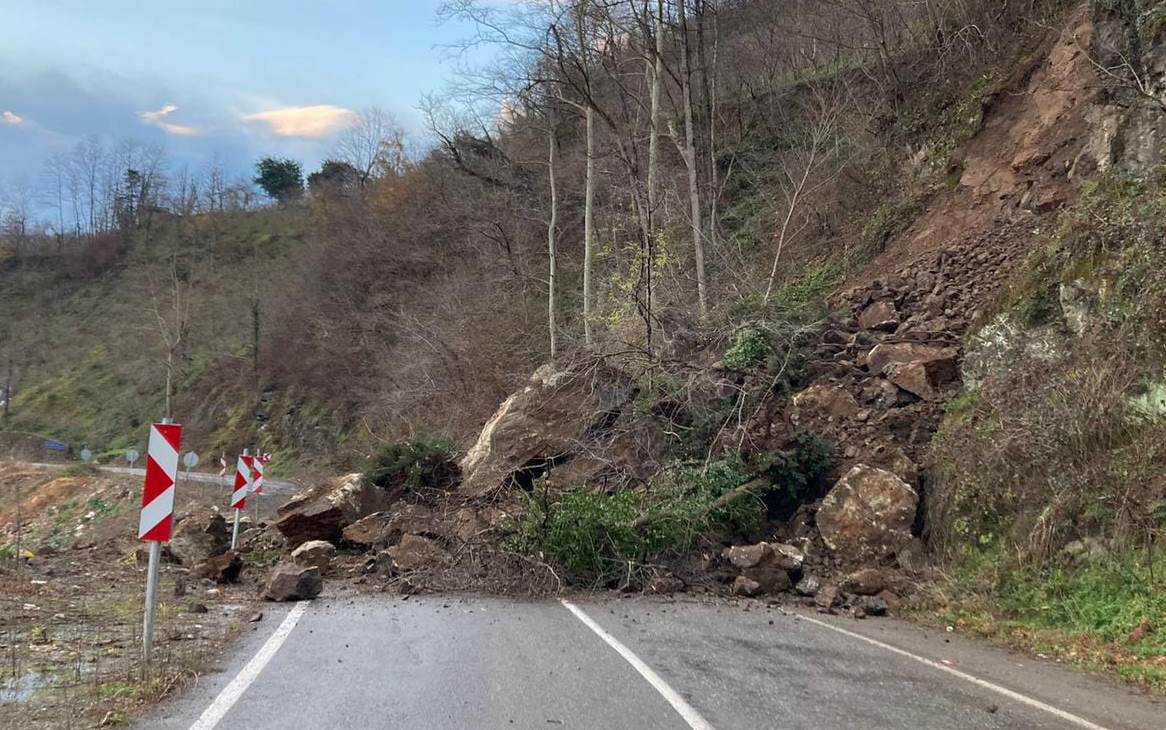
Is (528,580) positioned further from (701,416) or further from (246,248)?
(246,248)

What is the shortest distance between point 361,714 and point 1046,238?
518 inches

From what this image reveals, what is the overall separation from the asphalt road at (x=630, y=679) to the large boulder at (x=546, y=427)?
5.76 metres

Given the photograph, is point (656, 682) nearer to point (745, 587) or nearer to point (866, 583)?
point (745, 587)

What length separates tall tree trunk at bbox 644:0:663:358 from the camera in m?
17.3

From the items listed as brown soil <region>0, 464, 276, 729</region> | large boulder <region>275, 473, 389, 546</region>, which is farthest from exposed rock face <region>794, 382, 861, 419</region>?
brown soil <region>0, 464, 276, 729</region>

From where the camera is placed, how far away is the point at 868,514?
11.8 metres

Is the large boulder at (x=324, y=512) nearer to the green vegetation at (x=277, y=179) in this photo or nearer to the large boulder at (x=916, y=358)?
the large boulder at (x=916, y=358)

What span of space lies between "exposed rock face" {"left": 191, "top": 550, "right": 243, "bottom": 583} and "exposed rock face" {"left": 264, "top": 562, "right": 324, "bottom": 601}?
1.41 meters

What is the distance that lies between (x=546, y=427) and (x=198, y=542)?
629 centimetres

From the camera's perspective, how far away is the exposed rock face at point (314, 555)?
1263 cm

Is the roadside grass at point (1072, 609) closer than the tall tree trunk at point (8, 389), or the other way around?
the roadside grass at point (1072, 609)

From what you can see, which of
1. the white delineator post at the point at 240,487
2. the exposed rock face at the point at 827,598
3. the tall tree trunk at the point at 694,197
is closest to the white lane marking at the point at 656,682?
the exposed rock face at the point at 827,598

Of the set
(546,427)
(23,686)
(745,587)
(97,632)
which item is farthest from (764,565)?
(23,686)

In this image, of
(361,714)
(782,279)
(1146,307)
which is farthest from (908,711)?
(782,279)
